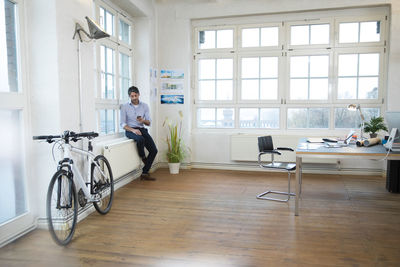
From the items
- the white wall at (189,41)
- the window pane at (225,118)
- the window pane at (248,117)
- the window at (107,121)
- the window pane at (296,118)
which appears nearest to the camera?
the window at (107,121)

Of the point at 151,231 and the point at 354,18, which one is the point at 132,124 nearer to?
the point at 151,231

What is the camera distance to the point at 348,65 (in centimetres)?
584

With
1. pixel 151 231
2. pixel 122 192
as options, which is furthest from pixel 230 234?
pixel 122 192

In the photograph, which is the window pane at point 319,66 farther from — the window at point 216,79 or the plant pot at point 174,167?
the plant pot at point 174,167

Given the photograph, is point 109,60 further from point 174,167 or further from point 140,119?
point 174,167

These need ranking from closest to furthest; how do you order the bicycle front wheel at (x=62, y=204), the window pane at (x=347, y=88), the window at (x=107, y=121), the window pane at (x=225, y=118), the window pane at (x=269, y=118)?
the bicycle front wheel at (x=62, y=204)
the window at (x=107, y=121)
the window pane at (x=347, y=88)
the window pane at (x=269, y=118)
the window pane at (x=225, y=118)

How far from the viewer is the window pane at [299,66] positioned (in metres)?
6.02

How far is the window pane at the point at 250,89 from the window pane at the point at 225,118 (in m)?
0.39

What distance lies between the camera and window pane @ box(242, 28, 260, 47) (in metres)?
6.19

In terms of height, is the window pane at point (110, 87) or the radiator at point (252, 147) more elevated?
the window pane at point (110, 87)

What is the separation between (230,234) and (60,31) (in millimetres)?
2669

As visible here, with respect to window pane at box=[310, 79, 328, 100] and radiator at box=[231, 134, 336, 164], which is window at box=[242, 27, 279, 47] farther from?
radiator at box=[231, 134, 336, 164]

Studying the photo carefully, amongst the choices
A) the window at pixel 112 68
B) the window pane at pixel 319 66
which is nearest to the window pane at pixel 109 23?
the window at pixel 112 68

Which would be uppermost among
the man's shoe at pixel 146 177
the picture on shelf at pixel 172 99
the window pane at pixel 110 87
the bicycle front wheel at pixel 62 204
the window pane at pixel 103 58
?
the window pane at pixel 103 58
